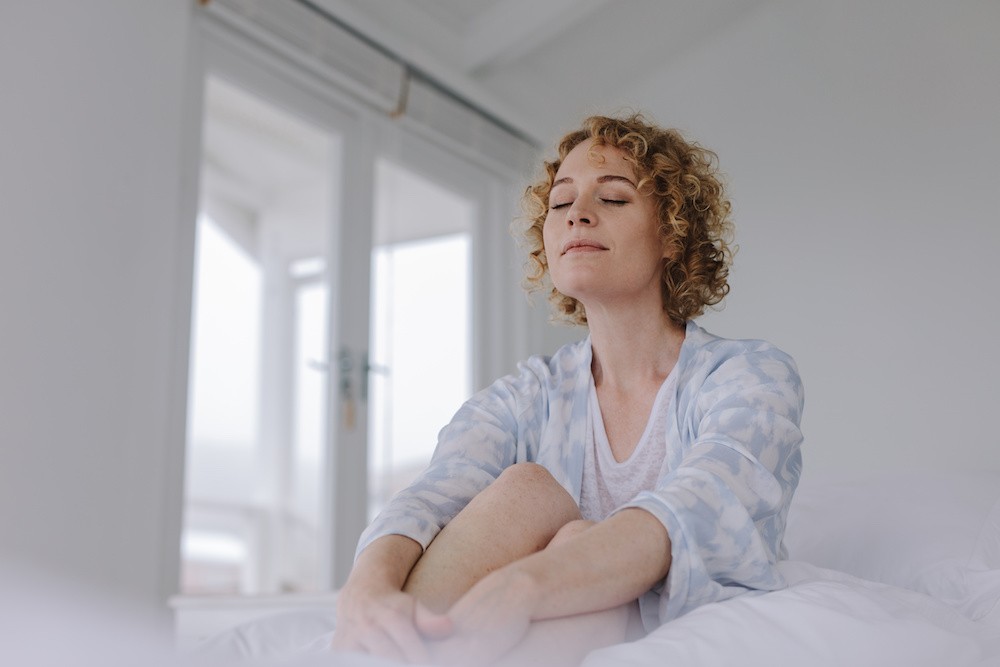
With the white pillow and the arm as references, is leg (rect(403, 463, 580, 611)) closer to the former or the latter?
the arm

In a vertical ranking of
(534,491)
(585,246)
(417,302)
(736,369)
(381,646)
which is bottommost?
(381,646)

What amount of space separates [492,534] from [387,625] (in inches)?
9.2

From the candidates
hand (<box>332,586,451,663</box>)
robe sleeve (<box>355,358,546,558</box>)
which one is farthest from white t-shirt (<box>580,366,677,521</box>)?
hand (<box>332,586,451,663</box>)

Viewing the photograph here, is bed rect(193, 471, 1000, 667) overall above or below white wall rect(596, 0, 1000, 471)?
below

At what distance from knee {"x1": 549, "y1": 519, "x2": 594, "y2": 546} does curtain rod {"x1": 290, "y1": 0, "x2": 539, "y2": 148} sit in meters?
2.23

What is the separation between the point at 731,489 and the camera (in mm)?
1201

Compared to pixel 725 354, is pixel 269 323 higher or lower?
higher

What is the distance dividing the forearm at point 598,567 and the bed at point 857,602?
0.27ft

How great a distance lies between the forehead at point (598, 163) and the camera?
1.63m

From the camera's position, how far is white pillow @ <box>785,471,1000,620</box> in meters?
1.65

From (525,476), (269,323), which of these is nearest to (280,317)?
(269,323)

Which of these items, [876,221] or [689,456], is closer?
[689,456]

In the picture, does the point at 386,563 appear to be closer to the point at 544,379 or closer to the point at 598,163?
the point at 544,379

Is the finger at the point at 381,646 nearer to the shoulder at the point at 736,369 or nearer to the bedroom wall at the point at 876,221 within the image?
the shoulder at the point at 736,369
